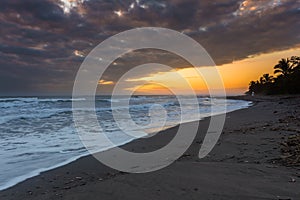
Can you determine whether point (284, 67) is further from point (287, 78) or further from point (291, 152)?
point (291, 152)

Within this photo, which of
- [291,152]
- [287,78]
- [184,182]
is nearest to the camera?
[184,182]

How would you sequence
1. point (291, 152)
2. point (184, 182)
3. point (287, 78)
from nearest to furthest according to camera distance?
1. point (184, 182)
2. point (291, 152)
3. point (287, 78)

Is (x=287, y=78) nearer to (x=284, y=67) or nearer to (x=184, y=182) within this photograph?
(x=284, y=67)

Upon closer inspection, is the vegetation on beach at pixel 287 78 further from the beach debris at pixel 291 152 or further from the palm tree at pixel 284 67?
the beach debris at pixel 291 152

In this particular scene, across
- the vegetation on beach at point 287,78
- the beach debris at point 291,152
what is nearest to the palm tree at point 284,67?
the vegetation on beach at point 287,78

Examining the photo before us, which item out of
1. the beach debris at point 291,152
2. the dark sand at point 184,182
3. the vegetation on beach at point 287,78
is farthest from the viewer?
the vegetation on beach at point 287,78

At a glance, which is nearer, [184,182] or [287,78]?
[184,182]

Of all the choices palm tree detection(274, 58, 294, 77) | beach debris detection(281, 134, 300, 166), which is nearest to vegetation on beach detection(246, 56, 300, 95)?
palm tree detection(274, 58, 294, 77)

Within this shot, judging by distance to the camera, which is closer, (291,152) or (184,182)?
(184,182)

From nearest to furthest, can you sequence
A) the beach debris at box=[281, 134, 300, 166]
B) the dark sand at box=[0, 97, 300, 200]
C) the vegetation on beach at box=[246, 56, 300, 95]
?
the dark sand at box=[0, 97, 300, 200]
the beach debris at box=[281, 134, 300, 166]
the vegetation on beach at box=[246, 56, 300, 95]

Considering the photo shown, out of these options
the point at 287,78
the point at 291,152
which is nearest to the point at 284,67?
the point at 287,78

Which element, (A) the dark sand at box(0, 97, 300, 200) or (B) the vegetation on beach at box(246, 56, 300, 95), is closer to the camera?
(A) the dark sand at box(0, 97, 300, 200)

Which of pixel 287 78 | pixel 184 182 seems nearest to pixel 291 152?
pixel 184 182

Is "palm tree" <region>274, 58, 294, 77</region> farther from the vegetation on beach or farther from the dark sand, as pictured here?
the dark sand
